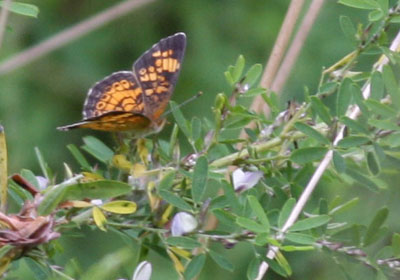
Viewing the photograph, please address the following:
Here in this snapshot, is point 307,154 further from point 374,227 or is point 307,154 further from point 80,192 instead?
point 80,192

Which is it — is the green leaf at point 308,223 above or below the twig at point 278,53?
below

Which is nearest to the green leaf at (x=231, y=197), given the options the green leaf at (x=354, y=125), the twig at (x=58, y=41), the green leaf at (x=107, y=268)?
the green leaf at (x=354, y=125)

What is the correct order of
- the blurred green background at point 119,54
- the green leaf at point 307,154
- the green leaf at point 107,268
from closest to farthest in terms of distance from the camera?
1. the green leaf at point 107,268
2. the green leaf at point 307,154
3. the blurred green background at point 119,54

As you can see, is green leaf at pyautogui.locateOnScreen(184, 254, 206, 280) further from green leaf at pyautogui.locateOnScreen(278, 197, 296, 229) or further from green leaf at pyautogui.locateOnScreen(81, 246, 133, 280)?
green leaf at pyautogui.locateOnScreen(81, 246, 133, 280)

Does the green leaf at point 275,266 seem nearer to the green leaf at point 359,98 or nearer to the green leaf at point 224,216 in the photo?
the green leaf at point 224,216

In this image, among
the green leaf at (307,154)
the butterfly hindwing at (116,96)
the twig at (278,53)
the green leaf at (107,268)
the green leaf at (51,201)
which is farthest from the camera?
the twig at (278,53)

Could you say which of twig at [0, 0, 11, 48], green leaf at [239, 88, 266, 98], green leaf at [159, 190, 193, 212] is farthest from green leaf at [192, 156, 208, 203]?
twig at [0, 0, 11, 48]

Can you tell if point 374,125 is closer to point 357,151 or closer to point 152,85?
point 357,151
